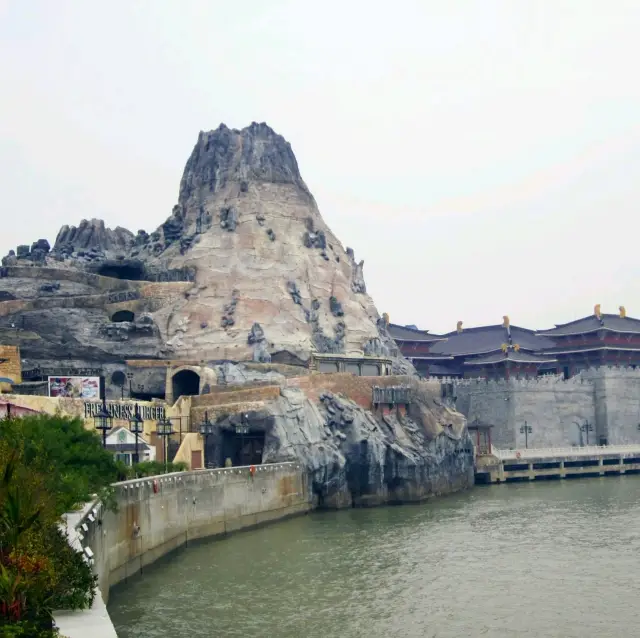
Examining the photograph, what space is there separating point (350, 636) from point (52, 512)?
13.2m

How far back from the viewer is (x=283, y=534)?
194ft

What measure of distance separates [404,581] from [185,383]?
4540 cm

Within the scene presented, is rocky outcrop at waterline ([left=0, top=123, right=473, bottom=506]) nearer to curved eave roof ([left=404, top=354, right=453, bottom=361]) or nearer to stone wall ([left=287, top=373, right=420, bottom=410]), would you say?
stone wall ([left=287, top=373, right=420, bottom=410])

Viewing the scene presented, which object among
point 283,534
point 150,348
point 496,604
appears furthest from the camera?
point 150,348

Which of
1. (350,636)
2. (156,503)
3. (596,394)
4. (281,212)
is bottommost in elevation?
(350,636)

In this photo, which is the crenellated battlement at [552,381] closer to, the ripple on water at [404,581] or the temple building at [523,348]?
the temple building at [523,348]

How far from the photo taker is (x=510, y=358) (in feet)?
364

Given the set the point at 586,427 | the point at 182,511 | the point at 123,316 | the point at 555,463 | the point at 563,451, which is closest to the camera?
the point at 182,511

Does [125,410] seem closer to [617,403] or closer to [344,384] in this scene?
[344,384]

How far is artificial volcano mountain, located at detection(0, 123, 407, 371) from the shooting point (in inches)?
3533

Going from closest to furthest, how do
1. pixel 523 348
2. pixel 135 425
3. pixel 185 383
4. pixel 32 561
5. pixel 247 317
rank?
pixel 32 561, pixel 135 425, pixel 185 383, pixel 247 317, pixel 523 348

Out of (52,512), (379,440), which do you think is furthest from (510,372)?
(52,512)

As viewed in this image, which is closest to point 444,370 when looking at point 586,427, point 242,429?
point 586,427

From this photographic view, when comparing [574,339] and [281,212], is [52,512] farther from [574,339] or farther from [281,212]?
[574,339]
